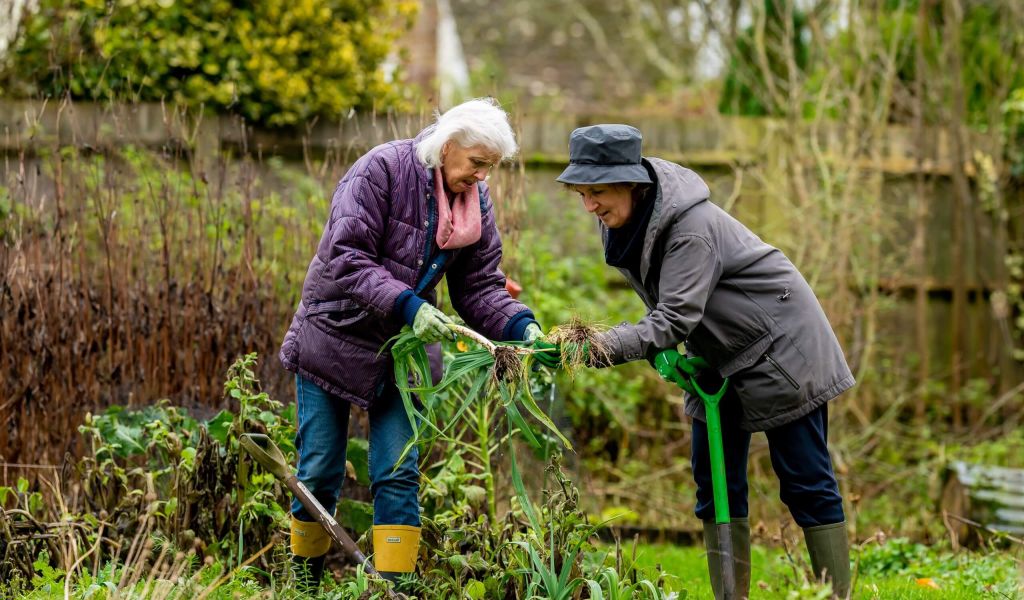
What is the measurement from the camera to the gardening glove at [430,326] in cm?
319

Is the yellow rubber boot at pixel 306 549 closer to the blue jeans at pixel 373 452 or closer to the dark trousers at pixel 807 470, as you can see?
the blue jeans at pixel 373 452

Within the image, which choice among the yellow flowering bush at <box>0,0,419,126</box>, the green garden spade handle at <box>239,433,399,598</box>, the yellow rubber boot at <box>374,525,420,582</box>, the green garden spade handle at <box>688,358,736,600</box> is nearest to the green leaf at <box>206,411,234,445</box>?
the green garden spade handle at <box>239,433,399,598</box>

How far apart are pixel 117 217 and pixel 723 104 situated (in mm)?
5395

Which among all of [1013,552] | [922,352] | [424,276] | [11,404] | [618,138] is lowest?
[1013,552]

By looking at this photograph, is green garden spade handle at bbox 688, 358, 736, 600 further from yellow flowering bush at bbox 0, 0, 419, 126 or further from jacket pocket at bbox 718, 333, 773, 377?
yellow flowering bush at bbox 0, 0, 419, 126

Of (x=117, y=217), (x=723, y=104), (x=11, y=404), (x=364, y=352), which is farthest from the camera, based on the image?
(x=723, y=104)

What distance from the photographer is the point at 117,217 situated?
4.88m

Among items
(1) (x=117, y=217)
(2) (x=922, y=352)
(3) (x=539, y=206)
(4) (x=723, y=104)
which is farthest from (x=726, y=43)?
(1) (x=117, y=217)

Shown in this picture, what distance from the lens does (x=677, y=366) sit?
11.0 feet

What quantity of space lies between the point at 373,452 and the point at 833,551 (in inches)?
57.5

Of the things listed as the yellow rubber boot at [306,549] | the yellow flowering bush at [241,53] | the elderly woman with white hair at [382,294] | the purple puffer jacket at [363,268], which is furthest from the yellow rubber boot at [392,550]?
the yellow flowering bush at [241,53]

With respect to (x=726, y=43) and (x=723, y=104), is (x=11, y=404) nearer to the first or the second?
(x=726, y=43)

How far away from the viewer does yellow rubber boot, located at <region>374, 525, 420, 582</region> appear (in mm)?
3404

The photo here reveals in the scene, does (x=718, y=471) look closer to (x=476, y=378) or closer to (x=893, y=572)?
(x=476, y=378)
